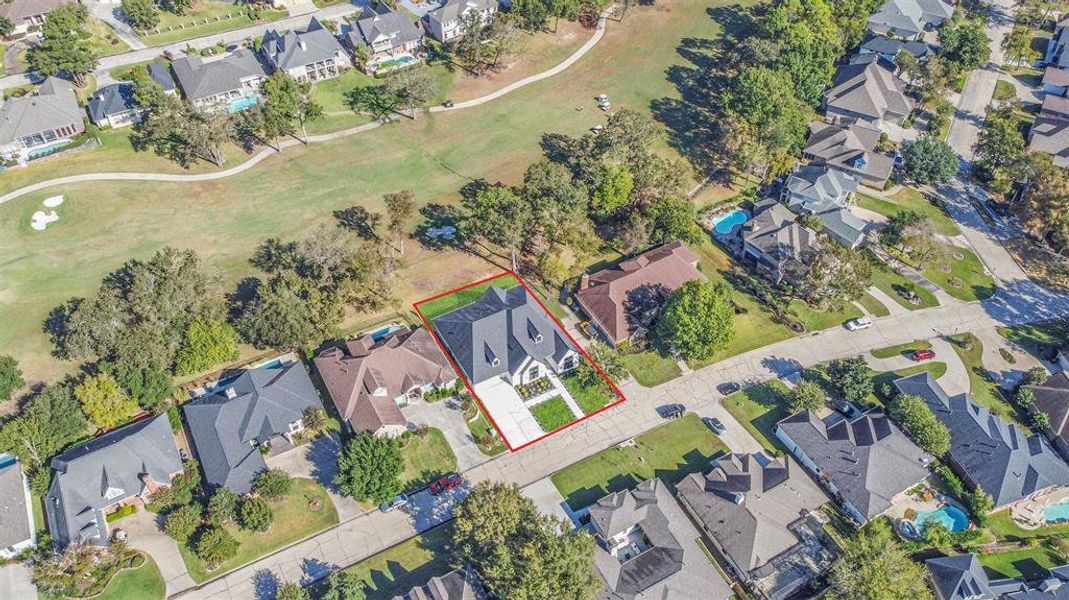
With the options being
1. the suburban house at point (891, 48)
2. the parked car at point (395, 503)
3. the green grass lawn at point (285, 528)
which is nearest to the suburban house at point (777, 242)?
the parked car at point (395, 503)

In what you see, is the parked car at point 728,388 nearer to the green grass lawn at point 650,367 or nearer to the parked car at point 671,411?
the green grass lawn at point 650,367

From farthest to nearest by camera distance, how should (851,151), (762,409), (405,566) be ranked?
(851,151) < (762,409) < (405,566)

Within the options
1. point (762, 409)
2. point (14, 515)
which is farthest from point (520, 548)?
point (14, 515)

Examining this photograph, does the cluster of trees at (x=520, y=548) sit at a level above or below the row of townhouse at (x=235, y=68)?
below

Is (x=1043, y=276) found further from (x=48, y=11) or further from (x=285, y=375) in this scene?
(x=48, y=11)

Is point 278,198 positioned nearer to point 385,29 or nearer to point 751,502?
point 385,29

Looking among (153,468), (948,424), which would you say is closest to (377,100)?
(153,468)
